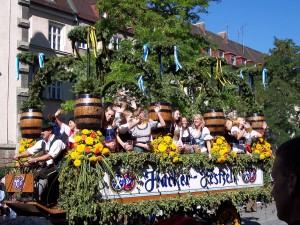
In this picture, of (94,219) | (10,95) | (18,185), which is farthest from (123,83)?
(10,95)

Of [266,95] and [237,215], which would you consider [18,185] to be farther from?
[266,95]

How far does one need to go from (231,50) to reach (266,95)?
2452 centimetres

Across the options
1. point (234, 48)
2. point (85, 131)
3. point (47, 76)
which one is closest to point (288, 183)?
point (85, 131)

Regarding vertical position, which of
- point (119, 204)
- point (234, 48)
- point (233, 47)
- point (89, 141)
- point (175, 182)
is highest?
point (233, 47)

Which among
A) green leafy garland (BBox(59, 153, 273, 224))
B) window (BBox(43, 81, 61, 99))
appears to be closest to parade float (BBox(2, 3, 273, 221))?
green leafy garland (BBox(59, 153, 273, 224))

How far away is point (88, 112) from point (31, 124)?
7.03 ft

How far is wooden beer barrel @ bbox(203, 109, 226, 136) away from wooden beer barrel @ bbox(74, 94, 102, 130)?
10.2 ft

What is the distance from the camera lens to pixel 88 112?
6754 mm

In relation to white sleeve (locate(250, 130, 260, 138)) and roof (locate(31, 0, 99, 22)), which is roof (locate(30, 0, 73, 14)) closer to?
roof (locate(31, 0, 99, 22))

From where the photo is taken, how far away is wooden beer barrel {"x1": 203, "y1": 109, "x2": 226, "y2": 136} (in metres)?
9.36

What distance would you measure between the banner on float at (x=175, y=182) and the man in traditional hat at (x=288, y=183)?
476 cm

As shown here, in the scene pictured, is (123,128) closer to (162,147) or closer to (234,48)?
(162,147)

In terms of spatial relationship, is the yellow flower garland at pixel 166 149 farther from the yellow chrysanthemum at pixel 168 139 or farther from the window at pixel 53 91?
the window at pixel 53 91

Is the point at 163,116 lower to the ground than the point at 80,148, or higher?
higher
